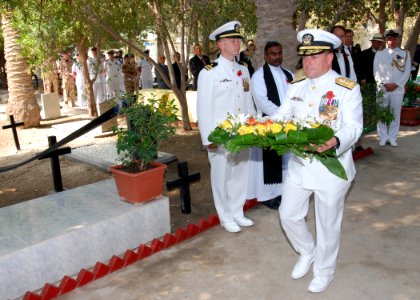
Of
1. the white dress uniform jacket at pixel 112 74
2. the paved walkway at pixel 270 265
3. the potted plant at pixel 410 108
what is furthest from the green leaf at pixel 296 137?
the white dress uniform jacket at pixel 112 74

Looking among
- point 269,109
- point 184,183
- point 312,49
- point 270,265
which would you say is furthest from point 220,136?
point 184,183

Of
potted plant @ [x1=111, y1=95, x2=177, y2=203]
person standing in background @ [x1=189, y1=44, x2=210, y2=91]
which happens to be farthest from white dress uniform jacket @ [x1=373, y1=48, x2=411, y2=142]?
person standing in background @ [x1=189, y1=44, x2=210, y2=91]

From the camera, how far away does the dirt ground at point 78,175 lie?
6047 mm

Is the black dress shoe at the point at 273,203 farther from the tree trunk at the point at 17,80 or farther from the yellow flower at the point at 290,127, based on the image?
the tree trunk at the point at 17,80

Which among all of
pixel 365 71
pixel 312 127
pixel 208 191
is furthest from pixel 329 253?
pixel 365 71

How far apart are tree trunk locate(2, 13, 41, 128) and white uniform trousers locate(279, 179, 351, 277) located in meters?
11.3

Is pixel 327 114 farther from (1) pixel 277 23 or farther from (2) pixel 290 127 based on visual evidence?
(1) pixel 277 23

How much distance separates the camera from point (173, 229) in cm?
522

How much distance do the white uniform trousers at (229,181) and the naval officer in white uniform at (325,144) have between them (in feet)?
4.08

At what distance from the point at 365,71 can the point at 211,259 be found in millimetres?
6109

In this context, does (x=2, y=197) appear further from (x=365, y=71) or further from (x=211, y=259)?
(x=365, y=71)

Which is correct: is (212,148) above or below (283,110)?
below

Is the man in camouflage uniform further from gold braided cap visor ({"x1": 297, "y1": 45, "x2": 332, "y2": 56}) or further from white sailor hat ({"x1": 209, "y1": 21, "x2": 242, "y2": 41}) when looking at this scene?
gold braided cap visor ({"x1": 297, "y1": 45, "x2": 332, "y2": 56})

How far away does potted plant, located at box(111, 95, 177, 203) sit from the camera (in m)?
4.47
